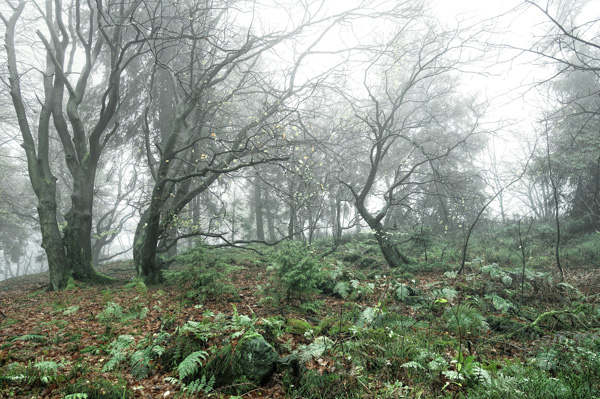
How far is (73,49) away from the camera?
10.8m

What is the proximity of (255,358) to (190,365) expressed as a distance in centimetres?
66

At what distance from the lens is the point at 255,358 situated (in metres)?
3.18

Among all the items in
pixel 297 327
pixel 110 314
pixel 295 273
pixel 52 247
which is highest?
pixel 52 247

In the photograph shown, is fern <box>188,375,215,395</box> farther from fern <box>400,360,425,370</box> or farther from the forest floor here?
fern <box>400,360,425,370</box>

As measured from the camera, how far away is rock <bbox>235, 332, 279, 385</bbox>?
3.10 meters

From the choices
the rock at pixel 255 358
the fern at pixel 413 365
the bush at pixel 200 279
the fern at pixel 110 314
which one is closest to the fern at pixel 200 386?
the rock at pixel 255 358

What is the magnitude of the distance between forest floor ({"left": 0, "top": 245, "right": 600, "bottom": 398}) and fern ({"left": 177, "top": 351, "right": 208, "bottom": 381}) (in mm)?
141

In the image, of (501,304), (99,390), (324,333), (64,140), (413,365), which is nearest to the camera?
(99,390)

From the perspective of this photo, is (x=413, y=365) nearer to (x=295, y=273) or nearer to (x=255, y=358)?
(x=255, y=358)

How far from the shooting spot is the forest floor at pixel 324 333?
292 centimetres

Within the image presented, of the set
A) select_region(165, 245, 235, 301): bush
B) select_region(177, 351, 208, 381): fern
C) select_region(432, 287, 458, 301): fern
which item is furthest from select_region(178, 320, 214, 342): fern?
select_region(432, 287, 458, 301): fern

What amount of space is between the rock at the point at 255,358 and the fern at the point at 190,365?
1.24 ft

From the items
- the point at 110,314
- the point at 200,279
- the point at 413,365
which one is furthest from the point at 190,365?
the point at 200,279

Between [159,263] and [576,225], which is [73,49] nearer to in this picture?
[159,263]
